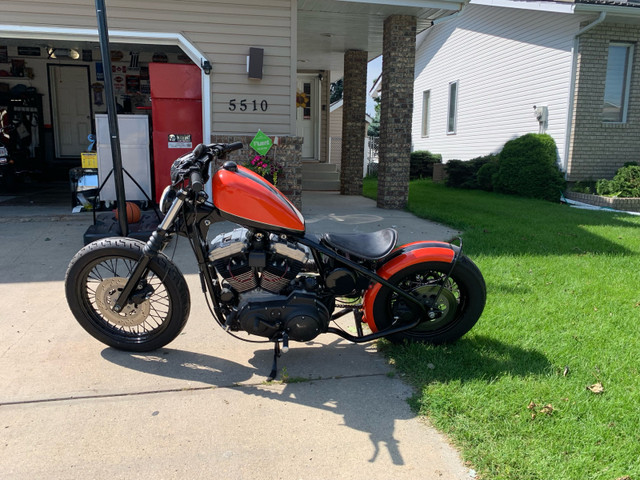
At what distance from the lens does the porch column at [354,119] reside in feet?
39.5

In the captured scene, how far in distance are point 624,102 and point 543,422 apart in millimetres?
11334

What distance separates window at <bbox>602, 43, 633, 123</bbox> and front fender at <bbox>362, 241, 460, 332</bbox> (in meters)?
10.3

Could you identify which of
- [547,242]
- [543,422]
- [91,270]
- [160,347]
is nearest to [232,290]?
[160,347]

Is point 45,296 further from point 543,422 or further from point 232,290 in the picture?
point 543,422

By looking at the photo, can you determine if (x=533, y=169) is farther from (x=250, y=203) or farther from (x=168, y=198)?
(x=168, y=198)

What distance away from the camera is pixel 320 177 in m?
13.5

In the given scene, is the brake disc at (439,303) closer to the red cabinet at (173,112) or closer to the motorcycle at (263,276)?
the motorcycle at (263,276)

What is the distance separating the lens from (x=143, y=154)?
7.57 meters

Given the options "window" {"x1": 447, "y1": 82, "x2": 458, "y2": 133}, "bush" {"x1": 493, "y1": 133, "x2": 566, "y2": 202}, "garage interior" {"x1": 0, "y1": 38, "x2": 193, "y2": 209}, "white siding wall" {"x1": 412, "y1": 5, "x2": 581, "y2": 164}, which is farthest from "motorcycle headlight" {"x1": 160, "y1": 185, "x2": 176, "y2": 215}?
"window" {"x1": 447, "y1": 82, "x2": 458, "y2": 133}

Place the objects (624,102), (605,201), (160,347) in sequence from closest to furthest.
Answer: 1. (160,347)
2. (605,201)
3. (624,102)

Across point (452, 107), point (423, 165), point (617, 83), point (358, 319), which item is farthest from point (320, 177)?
point (358, 319)

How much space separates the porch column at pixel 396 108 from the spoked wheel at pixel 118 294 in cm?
679

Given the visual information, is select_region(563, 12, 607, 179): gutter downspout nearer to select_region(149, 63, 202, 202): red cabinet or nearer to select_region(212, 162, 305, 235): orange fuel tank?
select_region(149, 63, 202, 202): red cabinet

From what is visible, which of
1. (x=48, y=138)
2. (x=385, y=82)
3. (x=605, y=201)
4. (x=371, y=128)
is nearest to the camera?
(x=385, y=82)
